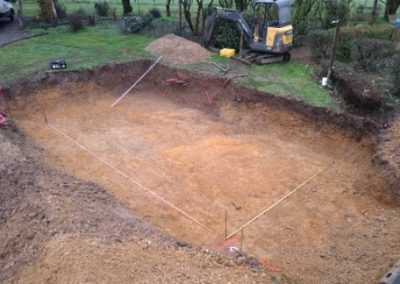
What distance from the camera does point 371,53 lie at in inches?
482

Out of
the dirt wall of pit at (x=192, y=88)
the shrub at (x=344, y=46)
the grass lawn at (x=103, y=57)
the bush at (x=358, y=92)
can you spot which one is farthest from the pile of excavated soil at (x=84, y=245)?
the shrub at (x=344, y=46)

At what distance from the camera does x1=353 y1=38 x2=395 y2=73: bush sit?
1212cm

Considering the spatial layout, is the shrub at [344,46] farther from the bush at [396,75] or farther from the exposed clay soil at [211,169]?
the exposed clay soil at [211,169]

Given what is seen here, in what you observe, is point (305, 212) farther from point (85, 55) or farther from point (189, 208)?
point (85, 55)

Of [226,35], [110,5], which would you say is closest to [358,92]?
[226,35]

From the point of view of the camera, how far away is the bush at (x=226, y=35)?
1522 cm

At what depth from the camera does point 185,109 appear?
12789 millimetres

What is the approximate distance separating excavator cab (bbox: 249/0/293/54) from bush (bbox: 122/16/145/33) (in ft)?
20.9

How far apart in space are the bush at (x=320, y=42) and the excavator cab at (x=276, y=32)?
Answer: 3.05ft

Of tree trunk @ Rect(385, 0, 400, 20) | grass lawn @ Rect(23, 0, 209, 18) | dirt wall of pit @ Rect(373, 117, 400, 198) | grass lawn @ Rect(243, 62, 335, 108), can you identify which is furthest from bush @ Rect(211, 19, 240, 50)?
tree trunk @ Rect(385, 0, 400, 20)

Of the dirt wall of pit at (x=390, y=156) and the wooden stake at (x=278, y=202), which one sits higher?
the dirt wall of pit at (x=390, y=156)

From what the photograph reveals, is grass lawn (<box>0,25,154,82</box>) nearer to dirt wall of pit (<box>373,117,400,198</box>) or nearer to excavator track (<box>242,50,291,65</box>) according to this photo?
excavator track (<box>242,50,291,65</box>)

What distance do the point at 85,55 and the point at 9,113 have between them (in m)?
4.10

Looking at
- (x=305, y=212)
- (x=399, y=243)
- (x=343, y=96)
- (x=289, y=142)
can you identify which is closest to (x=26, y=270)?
(x=305, y=212)
